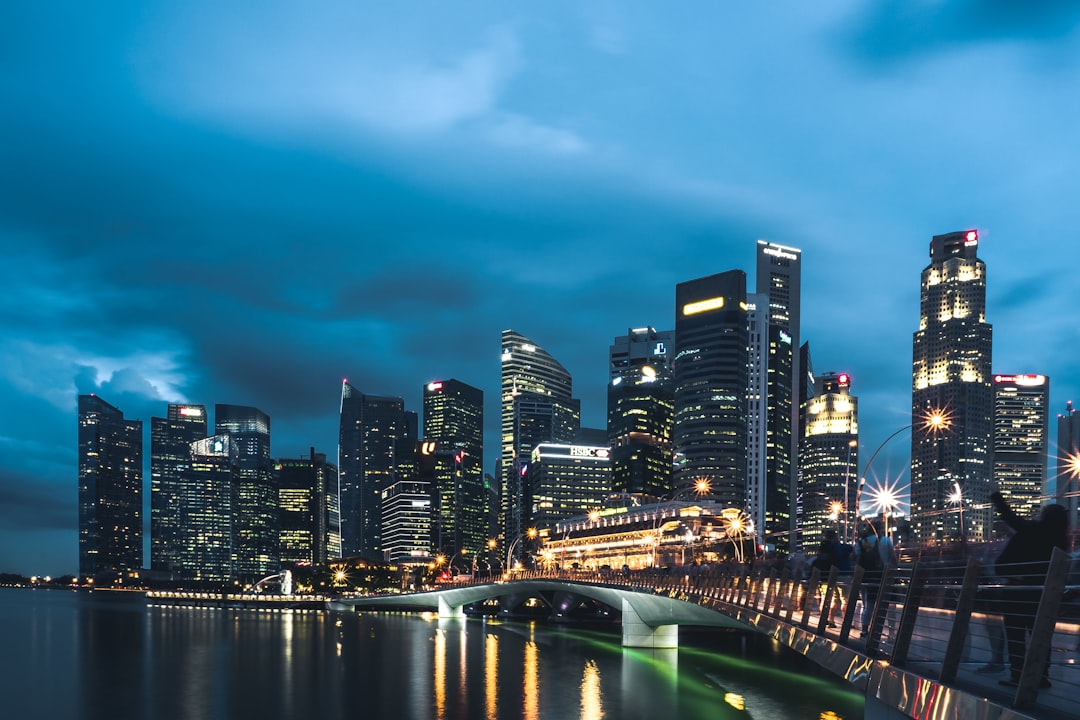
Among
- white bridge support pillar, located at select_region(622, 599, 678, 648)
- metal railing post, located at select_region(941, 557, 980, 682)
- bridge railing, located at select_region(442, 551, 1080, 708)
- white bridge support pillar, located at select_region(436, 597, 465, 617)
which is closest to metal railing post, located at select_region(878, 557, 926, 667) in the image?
bridge railing, located at select_region(442, 551, 1080, 708)

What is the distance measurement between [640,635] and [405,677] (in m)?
22.6

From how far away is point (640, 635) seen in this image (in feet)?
249

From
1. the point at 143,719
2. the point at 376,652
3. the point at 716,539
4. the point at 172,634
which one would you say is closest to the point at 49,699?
the point at 143,719

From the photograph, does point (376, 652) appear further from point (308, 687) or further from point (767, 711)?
point (767, 711)

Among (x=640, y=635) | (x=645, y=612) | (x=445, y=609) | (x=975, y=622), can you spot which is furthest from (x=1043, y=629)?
(x=445, y=609)

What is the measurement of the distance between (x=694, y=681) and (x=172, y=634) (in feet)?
204

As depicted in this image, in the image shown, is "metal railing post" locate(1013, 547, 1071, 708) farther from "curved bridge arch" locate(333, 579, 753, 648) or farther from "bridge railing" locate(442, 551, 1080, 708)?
"curved bridge arch" locate(333, 579, 753, 648)

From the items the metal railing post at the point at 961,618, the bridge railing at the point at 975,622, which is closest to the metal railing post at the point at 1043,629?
the bridge railing at the point at 975,622

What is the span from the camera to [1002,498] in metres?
11.6

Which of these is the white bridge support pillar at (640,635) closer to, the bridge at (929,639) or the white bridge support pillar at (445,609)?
the bridge at (929,639)

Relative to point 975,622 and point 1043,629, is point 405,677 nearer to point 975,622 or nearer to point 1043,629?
point 975,622

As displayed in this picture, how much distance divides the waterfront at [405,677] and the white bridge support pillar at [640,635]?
3.09 ft

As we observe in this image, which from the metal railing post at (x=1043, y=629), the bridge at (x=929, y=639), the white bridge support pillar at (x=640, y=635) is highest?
the metal railing post at (x=1043, y=629)

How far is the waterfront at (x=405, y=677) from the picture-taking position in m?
45.7
